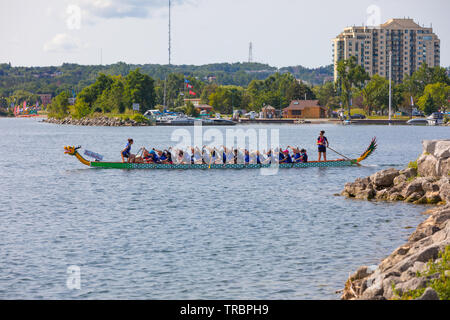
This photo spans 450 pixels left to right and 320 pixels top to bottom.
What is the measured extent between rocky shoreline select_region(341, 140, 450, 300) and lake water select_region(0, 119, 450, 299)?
918 millimetres

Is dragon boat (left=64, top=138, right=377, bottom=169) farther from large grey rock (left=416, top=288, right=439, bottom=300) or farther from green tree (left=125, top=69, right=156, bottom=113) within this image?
green tree (left=125, top=69, right=156, bottom=113)

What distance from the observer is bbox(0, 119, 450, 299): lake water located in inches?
691

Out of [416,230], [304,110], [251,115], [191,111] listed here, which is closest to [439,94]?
[304,110]

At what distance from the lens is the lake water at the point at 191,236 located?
17.5m

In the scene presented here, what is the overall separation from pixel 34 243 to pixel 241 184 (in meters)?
20.0

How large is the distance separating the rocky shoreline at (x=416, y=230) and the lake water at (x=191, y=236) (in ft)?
3.01

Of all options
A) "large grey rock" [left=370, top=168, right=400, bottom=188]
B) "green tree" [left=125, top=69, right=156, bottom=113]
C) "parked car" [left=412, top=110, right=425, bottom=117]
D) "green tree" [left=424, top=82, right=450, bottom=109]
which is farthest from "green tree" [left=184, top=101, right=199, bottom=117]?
"large grey rock" [left=370, top=168, right=400, bottom=188]

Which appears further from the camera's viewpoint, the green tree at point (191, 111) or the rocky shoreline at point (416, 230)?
the green tree at point (191, 111)

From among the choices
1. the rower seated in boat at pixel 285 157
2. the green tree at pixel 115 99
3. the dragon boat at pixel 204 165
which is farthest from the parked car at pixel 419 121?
the rower seated in boat at pixel 285 157

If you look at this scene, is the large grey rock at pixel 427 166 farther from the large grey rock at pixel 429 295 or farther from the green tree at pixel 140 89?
the green tree at pixel 140 89

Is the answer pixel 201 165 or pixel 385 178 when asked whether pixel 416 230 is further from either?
pixel 201 165

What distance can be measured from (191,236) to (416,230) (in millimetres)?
8276

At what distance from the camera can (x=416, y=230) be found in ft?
69.7

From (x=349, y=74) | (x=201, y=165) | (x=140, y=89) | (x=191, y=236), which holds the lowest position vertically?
(x=191, y=236)
